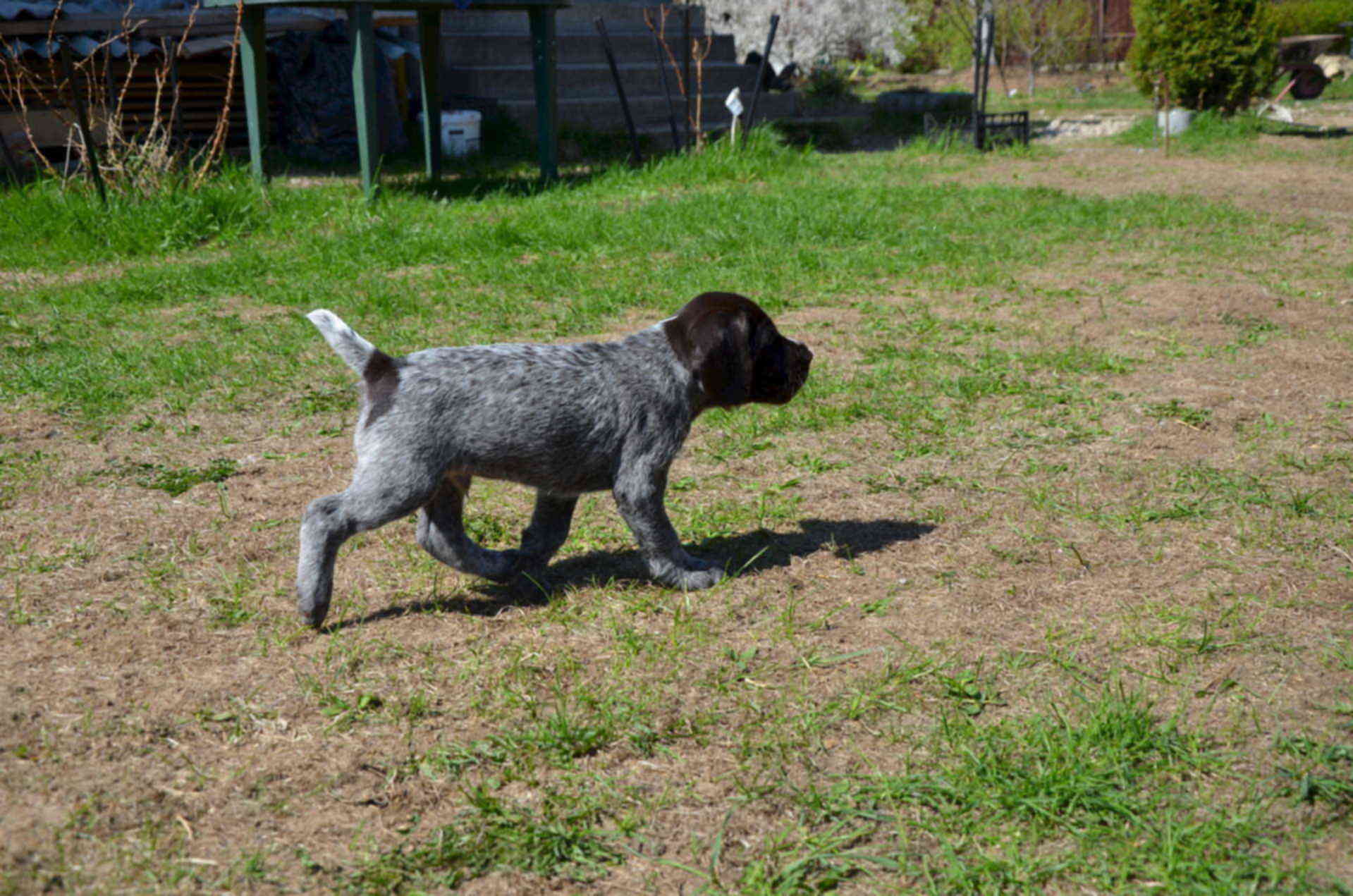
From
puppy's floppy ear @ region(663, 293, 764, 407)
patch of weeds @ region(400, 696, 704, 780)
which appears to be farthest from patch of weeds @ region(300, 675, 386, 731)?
puppy's floppy ear @ region(663, 293, 764, 407)

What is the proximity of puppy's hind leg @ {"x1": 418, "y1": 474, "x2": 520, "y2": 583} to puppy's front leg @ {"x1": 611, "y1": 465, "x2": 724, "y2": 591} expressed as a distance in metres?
0.50

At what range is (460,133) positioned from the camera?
13.9 m

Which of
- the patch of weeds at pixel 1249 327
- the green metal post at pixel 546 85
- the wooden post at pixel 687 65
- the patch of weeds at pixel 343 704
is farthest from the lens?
the wooden post at pixel 687 65

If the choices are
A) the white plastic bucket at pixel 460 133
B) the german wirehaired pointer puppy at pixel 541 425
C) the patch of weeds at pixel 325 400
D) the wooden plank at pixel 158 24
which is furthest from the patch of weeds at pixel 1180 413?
the white plastic bucket at pixel 460 133

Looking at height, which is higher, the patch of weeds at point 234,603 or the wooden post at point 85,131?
the wooden post at point 85,131

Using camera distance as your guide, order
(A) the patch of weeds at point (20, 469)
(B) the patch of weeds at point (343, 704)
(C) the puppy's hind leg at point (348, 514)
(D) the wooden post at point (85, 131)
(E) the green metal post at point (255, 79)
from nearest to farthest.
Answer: (B) the patch of weeds at point (343, 704) < (C) the puppy's hind leg at point (348, 514) < (A) the patch of weeds at point (20, 469) < (D) the wooden post at point (85, 131) < (E) the green metal post at point (255, 79)

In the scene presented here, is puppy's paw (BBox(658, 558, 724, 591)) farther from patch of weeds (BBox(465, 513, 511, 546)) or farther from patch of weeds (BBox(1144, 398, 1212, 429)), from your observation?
patch of weeds (BBox(1144, 398, 1212, 429))

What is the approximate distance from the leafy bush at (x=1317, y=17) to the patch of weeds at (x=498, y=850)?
25530mm

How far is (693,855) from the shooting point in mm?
2717

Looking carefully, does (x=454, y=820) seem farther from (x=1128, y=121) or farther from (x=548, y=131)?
(x=1128, y=121)

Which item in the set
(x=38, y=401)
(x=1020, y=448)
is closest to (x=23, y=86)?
(x=38, y=401)

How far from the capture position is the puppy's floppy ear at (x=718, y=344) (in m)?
3.88

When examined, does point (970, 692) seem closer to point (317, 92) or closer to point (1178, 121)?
point (317, 92)

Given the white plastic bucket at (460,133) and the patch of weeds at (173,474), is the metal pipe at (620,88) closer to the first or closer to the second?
the white plastic bucket at (460,133)
